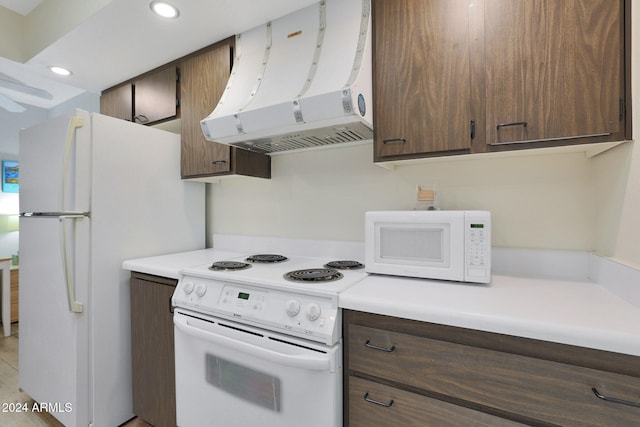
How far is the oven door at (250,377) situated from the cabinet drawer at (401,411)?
0.07 metres

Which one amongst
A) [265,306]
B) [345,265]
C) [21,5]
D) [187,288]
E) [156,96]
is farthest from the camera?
[21,5]

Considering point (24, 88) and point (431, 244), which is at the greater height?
point (24, 88)

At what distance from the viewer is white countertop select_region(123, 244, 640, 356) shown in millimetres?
769

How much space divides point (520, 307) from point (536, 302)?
0.31 feet

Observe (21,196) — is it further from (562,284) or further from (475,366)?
(562,284)

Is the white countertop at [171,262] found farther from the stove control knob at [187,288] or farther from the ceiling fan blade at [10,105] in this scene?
the ceiling fan blade at [10,105]

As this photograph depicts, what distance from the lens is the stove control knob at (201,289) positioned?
138 cm

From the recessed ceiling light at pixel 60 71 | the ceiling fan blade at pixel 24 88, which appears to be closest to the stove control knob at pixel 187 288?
the recessed ceiling light at pixel 60 71

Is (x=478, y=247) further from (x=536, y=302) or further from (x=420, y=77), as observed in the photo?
(x=420, y=77)

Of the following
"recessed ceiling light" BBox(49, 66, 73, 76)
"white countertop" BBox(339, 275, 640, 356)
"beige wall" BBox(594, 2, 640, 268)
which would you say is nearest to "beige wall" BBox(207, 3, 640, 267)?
"beige wall" BBox(594, 2, 640, 268)

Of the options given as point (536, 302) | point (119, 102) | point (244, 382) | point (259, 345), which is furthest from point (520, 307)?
point (119, 102)

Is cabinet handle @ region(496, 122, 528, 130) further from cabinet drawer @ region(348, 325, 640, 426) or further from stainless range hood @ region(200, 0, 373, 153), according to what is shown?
cabinet drawer @ region(348, 325, 640, 426)

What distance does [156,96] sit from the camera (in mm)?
2174

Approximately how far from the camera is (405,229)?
1330mm
